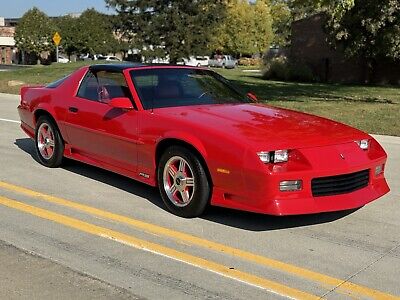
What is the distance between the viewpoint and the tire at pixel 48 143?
684 centimetres

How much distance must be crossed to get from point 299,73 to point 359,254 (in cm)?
2788

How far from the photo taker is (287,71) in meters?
31.6

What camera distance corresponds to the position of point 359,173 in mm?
4848

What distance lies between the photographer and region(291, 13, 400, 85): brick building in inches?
1187

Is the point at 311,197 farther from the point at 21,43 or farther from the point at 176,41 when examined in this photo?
the point at 21,43

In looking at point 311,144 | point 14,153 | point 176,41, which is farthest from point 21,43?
point 311,144

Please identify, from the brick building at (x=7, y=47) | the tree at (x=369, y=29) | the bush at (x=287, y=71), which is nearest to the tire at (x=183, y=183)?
the tree at (x=369, y=29)

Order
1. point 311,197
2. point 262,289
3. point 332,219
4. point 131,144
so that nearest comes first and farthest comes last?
point 262,289, point 311,197, point 332,219, point 131,144

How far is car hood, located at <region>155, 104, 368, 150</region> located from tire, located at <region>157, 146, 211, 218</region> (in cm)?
34

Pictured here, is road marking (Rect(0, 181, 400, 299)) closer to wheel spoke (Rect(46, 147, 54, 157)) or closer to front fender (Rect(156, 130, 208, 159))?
front fender (Rect(156, 130, 208, 159))

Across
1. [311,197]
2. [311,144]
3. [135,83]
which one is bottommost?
[311,197]

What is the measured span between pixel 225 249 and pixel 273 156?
34.2 inches

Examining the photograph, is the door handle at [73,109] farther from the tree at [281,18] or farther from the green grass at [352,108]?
the tree at [281,18]

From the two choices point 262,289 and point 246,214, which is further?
point 246,214
